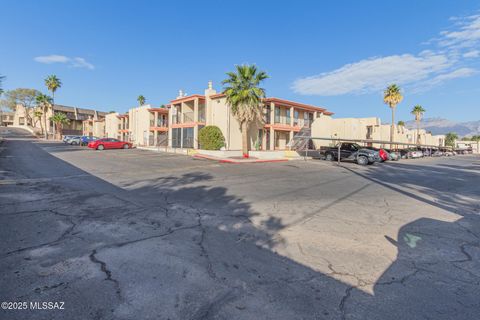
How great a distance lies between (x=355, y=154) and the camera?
75.3 feet

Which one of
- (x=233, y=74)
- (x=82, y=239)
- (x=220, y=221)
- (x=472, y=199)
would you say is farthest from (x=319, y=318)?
(x=233, y=74)

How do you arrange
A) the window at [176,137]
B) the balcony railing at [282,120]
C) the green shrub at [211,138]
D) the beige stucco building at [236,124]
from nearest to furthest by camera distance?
the green shrub at [211,138] < the beige stucco building at [236,124] < the balcony railing at [282,120] < the window at [176,137]

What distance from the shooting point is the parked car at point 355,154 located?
21759 millimetres

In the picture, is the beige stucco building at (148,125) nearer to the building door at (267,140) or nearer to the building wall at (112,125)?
the building wall at (112,125)

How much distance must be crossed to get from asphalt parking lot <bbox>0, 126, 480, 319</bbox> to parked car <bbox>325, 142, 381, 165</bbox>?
14.6 m

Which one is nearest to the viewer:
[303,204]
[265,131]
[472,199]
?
[303,204]

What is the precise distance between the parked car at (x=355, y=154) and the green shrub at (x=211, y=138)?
1110cm

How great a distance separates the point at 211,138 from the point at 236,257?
2226 cm

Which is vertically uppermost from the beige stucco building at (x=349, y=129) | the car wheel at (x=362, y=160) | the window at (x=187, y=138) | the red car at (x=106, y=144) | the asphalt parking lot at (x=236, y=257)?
the beige stucco building at (x=349, y=129)

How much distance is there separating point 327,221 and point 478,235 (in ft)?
9.66

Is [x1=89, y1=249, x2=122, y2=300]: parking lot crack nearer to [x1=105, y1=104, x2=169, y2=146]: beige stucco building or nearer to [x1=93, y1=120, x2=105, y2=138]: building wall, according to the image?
[x1=105, y1=104, x2=169, y2=146]: beige stucco building

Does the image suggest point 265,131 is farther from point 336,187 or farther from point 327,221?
point 327,221

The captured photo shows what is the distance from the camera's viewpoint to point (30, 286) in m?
2.93

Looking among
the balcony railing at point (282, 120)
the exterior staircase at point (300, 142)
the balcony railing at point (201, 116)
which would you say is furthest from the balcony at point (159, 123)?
the exterior staircase at point (300, 142)
